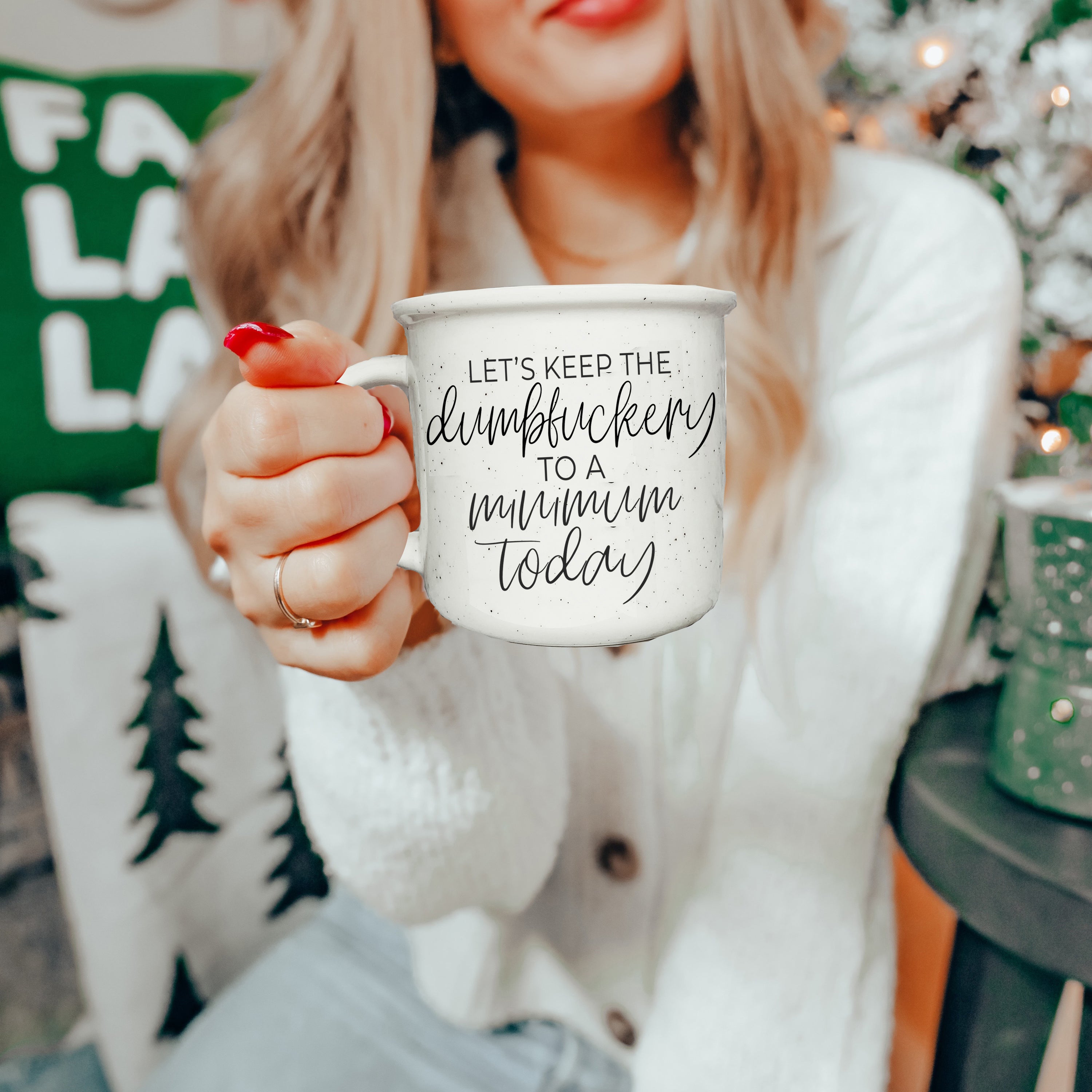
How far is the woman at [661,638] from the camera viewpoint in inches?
24.0

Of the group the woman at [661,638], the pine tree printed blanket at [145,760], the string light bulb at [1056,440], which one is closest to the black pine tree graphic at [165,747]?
the pine tree printed blanket at [145,760]

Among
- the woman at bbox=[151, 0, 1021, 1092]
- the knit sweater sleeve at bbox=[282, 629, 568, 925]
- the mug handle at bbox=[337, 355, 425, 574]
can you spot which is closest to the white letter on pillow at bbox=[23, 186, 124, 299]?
the woman at bbox=[151, 0, 1021, 1092]

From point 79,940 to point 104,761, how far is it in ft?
0.72

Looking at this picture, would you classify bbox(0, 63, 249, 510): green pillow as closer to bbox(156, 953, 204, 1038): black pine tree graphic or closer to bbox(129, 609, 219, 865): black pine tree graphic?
bbox(129, 609, 219, 865): black pine tree graphic

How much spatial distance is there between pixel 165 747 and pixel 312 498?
714 millimetres

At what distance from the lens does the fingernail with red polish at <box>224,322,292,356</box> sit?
0.32 m

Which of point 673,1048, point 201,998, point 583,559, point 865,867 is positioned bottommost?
point 201,998

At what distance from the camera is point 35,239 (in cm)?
80

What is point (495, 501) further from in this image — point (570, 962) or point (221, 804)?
point (221, 804)

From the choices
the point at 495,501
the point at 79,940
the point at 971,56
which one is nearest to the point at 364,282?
the point at 495,501

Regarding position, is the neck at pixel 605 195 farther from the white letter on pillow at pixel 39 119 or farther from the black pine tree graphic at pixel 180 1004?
the black pine tree graphic at pixel 180 1004

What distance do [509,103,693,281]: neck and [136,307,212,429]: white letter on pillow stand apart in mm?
428

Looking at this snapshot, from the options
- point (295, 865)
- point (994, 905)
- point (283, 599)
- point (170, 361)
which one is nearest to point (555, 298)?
point (283, 599)

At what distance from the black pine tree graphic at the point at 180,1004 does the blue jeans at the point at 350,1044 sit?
164mm
